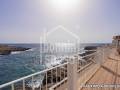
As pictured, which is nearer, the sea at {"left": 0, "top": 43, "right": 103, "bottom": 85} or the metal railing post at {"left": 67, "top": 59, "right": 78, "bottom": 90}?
the metal railing post at {"left": 67, "top": 59, "right": 78, "bottom": 90}

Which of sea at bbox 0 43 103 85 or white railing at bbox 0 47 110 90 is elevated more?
white railing at bbox 0 47 110 90

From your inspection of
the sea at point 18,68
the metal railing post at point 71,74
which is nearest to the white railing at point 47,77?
the metal railing post at point 71,74

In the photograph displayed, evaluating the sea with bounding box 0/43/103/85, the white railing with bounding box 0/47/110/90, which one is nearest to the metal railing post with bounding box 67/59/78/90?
the white railing with bounding box 0/47/110/90

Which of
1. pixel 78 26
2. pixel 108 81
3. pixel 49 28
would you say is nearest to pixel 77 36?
pixel 78 26

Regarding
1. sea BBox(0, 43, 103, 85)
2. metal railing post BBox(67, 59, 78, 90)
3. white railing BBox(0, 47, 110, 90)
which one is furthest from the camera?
sea BBox(0, 43, 103, 85)

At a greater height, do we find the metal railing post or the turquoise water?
the metal railing post

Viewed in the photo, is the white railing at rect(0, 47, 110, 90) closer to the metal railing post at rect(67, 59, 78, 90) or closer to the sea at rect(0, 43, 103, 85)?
the metal railing post at rect(67, 59, 78, 90)

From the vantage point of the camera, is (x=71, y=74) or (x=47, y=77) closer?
(x=71, y=74)

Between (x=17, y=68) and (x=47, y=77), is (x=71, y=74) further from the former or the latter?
Result: (x=17, y=68)

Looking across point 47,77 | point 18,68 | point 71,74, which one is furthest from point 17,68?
point 71,74

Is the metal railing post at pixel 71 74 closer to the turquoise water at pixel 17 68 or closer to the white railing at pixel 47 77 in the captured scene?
the white railing at pixel 47 77

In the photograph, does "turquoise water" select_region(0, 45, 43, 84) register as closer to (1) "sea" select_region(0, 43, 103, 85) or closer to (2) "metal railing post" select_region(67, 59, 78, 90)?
(1) "sea" select_region(0, 43, 103, 85)

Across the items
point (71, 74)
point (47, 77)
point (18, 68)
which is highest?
point (71, 74)

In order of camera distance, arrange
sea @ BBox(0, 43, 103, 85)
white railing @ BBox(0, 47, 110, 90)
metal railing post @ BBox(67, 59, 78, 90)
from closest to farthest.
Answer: white railing @ BBox(0, 47, 110, 90)
metal railing post @ BBox(67, 59, 78, 90)
sea @ BBox(0, 43, 103, 85)
